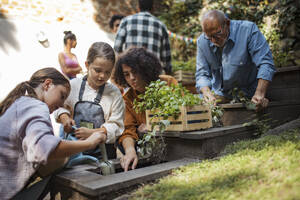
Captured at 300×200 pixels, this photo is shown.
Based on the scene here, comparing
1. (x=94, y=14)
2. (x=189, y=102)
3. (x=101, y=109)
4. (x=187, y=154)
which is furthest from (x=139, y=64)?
(x=94, y=14)

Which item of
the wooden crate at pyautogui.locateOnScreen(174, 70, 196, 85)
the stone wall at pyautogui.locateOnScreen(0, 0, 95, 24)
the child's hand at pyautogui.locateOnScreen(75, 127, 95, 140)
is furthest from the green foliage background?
the child's hand at pyautogui.locateOnScreen(75, 127, 95, 140)

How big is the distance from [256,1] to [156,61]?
12.1 ft

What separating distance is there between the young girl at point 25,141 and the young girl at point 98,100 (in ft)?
1.44

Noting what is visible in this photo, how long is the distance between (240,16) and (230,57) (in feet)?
10.1

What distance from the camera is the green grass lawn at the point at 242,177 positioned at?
3.77 feet

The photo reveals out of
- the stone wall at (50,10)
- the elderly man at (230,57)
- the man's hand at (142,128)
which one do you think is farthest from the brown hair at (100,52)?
the stone wall at (50,10)

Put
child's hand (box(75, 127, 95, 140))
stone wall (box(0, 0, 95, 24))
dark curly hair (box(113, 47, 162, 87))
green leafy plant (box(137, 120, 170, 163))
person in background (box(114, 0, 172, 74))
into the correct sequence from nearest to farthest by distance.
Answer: child's hand (box(75, 127, 95, 140)) → green leafy plant (box(137, 120, 170, 163)) → dark curly hair (box(113, 47, 162, 87)) → person in background (box(114, 0, 172, 74)) → stone wall (box(0, 0, 95, 24))

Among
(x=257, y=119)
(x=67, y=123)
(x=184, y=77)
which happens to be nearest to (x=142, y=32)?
(x=184, y=77)

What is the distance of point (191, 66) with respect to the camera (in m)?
5.68

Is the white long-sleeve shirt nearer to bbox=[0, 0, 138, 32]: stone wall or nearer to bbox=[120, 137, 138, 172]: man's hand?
bbox=[120, 137, 138, 172]: man's hand

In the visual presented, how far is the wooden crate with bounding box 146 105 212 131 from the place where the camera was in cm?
196

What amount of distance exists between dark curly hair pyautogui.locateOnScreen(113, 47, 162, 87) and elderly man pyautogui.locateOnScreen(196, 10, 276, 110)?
60 centimetres

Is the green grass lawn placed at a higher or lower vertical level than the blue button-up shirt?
lower

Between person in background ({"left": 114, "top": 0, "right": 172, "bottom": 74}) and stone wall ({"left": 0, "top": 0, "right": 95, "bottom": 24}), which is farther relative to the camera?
stone wall ({"left": 0, "top": 0, "right": 95, "bottom": 24})
